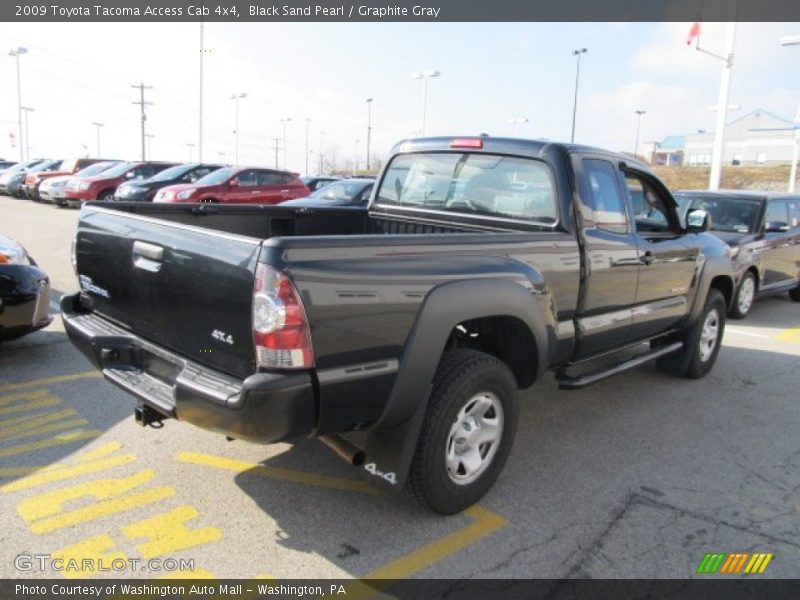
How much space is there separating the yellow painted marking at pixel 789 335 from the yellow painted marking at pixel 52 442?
753 centimetres

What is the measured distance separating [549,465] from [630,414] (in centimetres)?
130

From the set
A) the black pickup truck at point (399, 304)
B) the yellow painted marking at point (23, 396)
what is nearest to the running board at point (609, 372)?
the black pickup truck at point (399, 304)

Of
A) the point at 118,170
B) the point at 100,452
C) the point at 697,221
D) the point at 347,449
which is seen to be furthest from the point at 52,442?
the point at 118,170

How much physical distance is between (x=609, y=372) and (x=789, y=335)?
199 inches

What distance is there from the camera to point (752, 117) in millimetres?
98062

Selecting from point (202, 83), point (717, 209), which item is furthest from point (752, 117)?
point (717, 209)

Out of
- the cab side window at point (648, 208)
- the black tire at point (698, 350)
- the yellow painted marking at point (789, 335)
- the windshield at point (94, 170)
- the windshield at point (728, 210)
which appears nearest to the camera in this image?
the cab side window at point (648, 208)

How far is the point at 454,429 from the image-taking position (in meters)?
3.16

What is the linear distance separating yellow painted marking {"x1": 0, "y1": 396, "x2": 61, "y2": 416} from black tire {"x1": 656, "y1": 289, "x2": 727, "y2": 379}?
510cm

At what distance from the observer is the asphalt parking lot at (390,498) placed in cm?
287

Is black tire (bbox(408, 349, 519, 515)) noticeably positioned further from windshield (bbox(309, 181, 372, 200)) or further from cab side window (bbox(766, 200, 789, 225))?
windshield (bbox(309, 181, 372, 200))

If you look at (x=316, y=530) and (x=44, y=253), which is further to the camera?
(x=44, y=253)

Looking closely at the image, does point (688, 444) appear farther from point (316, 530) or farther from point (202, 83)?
point (202, 83)

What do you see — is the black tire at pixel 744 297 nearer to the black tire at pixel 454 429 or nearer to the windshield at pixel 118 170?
the black tire at pixel 454 429
